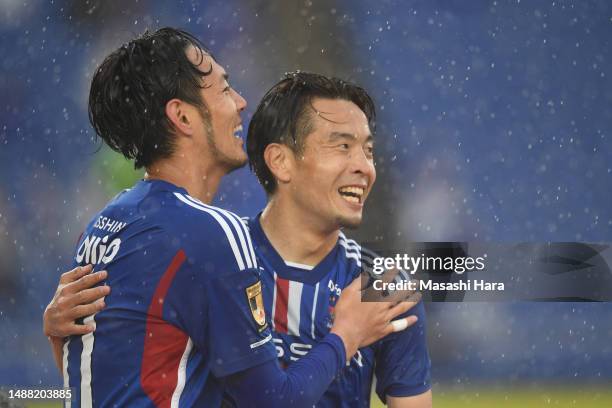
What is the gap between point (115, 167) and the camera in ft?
23.2

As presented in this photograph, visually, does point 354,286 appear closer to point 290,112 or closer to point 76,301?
point 290,112

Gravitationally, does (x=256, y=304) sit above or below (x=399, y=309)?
below

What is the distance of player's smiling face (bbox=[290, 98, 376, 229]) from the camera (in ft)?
9.14

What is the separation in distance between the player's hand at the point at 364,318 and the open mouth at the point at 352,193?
0.33 meters

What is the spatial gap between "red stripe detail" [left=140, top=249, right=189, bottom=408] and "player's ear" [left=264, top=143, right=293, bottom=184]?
41.5 inches

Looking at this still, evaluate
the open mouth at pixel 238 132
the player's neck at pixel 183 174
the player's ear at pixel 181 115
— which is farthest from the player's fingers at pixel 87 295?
the open mouth at pixel 238 132

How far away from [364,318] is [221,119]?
0.72 m

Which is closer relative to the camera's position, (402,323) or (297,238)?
(402,323)

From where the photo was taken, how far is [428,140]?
7742mm

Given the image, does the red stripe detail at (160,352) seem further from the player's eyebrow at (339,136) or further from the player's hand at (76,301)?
the player's eyebrow at (339,136)

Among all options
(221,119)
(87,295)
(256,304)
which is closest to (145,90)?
(221,119)

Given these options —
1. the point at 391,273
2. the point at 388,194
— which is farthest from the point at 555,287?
the point at 388,194

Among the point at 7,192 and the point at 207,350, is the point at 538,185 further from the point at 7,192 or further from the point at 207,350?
the point at 207,350

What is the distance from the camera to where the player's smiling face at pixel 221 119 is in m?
2.16
